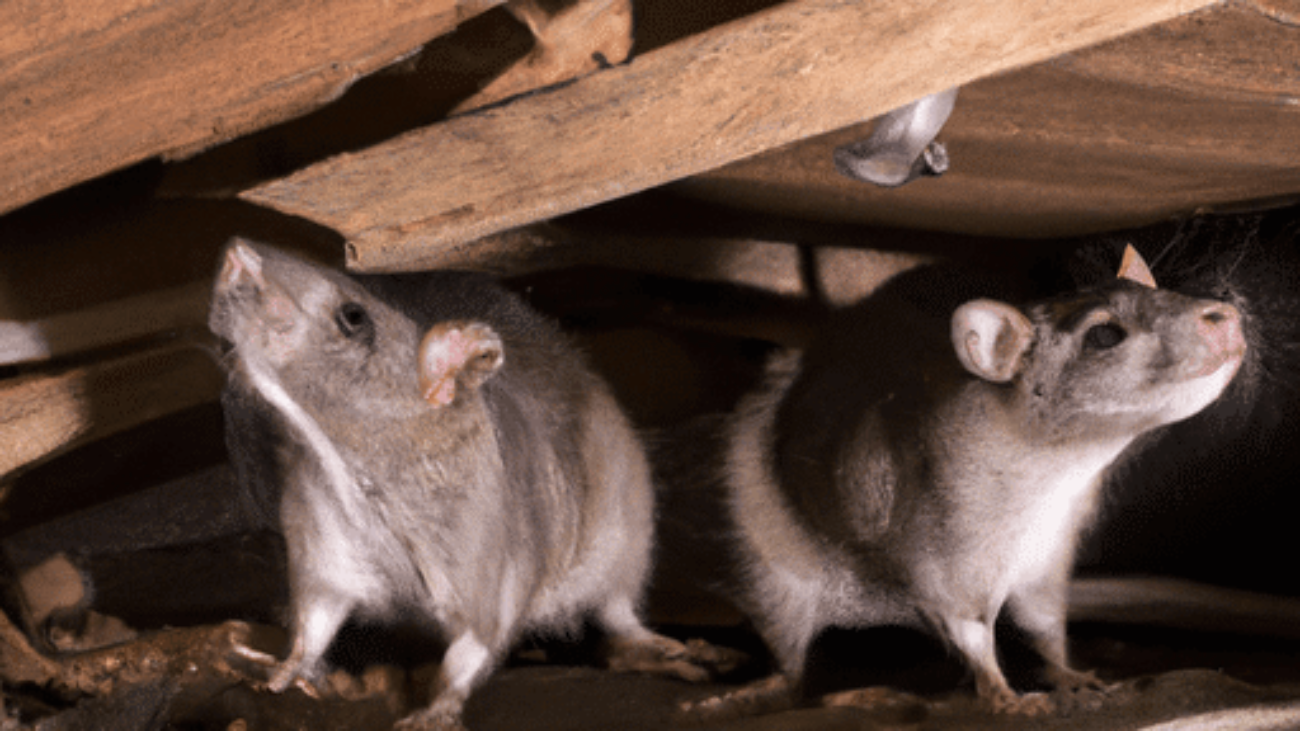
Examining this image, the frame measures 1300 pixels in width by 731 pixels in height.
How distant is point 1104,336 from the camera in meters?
2.12

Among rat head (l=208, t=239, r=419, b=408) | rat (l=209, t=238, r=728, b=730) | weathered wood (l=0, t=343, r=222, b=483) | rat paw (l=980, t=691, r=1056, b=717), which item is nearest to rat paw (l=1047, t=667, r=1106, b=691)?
rat paw (l=980, t=691, r=1056, b=717)

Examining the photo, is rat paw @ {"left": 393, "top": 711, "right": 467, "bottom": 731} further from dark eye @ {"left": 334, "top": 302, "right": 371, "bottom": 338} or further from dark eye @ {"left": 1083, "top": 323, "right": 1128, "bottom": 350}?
dark eye @ {"left": 1083, "top": 323, "right": 1128, "bottom": 350}

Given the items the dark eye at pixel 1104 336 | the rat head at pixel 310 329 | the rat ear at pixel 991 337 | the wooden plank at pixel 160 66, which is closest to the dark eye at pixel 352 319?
the rat head at pixel 310 329

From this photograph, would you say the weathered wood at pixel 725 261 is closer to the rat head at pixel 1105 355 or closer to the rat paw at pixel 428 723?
the rat head at pixel 1105 355

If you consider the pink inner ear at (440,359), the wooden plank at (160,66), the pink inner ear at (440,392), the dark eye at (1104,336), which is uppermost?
the wooden plank at (160,66)

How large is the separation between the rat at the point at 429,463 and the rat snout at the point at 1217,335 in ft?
4.15

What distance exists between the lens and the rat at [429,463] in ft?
6.11

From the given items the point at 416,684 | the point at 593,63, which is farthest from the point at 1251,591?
the point at 593,63

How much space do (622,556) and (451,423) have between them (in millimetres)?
773

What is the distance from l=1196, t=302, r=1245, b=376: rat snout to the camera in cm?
198

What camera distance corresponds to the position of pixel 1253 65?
1.90 metres

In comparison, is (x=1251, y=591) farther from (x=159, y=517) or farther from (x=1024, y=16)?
(x=159, y=517)

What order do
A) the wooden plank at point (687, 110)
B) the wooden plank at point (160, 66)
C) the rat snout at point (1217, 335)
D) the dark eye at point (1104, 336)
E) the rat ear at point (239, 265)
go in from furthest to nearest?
the dark eye at point (1104, 336), the rat snout at point (1217, 335), the rat ear at point (239, 265), the wooden plank at point (687, 110), the wooden plank at point (160, 66)

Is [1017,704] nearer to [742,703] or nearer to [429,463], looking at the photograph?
[742,703]
